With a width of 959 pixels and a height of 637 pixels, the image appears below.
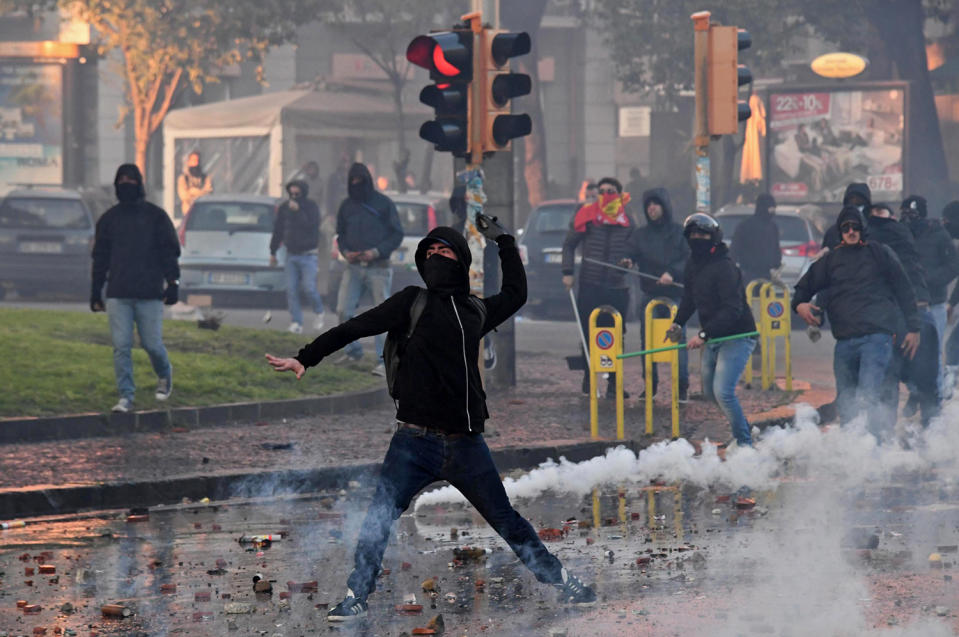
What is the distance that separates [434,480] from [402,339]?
54cm

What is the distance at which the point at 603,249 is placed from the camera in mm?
14391

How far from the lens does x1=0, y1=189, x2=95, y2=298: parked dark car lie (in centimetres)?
2512

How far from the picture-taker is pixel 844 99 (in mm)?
28766

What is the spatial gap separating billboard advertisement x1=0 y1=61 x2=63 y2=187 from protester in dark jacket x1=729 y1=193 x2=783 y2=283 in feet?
69.4

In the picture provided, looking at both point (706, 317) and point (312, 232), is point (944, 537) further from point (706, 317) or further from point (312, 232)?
point (312, 232)

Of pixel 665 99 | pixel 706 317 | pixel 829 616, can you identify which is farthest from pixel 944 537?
pixel 665 99

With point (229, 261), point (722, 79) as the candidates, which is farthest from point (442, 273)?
point (229, 261)

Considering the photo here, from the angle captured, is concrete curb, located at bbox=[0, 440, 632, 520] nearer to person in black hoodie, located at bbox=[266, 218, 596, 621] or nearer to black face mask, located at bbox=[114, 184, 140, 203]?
black face mask, located at bbox=[114, 184, 140, 203]

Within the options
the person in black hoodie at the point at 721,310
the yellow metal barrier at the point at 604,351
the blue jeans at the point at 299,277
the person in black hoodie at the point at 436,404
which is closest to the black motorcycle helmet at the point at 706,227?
the person in black hoodie at the point at 721,310

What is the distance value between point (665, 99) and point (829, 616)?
1514 inches

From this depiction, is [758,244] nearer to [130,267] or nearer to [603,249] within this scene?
[603,249]

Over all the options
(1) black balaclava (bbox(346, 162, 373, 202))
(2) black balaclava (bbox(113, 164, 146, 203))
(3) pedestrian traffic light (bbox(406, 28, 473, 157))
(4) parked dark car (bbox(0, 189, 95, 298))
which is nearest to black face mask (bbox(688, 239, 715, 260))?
(3) pedestrian traffic light (bbox(406, 28, 473, 157))

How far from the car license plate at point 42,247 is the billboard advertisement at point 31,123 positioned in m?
11.5

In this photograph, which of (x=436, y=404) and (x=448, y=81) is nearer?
(x=436, y=404)
